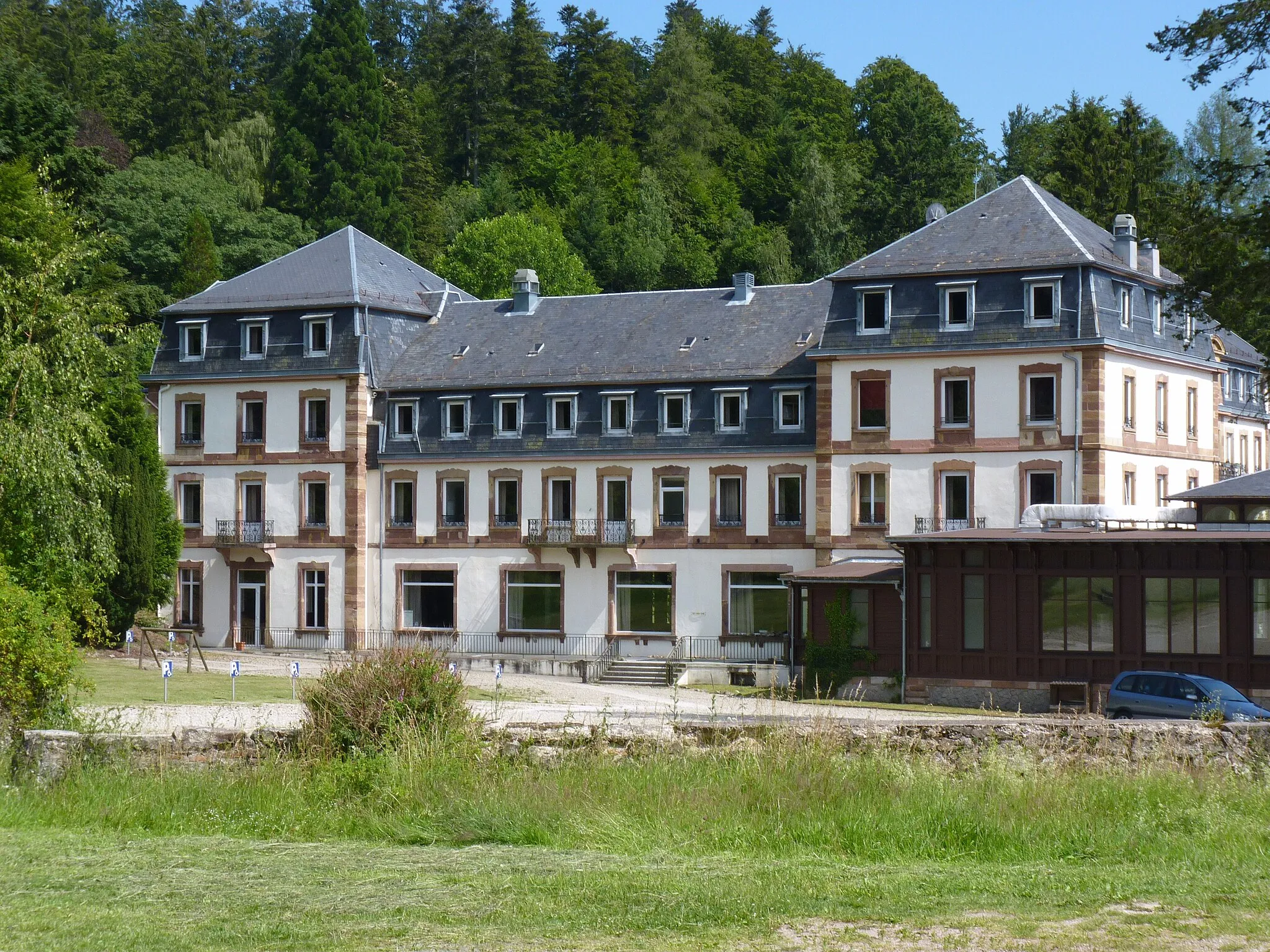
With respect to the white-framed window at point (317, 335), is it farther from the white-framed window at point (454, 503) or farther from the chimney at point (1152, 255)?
the chimney at point (1152, 255)

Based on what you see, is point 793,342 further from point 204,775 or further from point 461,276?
point 204,775

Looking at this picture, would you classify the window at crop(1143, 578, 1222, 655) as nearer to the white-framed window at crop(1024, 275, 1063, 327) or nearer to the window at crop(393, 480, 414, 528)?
the white-framed window at crop(1024, 275, 1063, 327)

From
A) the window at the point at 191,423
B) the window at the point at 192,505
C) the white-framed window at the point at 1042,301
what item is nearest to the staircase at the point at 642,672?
the white-framed window at the point at 1042,301

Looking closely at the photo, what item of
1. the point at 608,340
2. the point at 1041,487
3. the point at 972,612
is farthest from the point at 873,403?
the point at 608,340

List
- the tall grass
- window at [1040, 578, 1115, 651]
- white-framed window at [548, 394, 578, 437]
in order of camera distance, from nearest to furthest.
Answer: the tall grass, window at [1040, 578, 1115, 651], white-framed window at [548, 394, 578, 437]

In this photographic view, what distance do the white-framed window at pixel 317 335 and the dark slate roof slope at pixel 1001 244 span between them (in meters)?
16.1

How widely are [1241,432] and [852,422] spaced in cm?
2322

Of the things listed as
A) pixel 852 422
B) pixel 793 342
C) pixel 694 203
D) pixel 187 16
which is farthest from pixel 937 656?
pixel 187 16

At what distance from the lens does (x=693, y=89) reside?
99.2 metres

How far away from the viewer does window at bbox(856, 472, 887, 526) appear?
46375 mm

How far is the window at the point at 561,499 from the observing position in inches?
1987

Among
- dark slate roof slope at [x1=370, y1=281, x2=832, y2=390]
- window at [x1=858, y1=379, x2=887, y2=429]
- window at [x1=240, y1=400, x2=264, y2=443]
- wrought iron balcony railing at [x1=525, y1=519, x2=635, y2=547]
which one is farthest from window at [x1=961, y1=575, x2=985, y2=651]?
window at [x1=240, y1=400, x2=264, y2=443]

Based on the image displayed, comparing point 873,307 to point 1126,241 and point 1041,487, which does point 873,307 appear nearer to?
point 1041,487

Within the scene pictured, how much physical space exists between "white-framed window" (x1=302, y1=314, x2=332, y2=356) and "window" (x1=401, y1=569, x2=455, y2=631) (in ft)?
24.3
